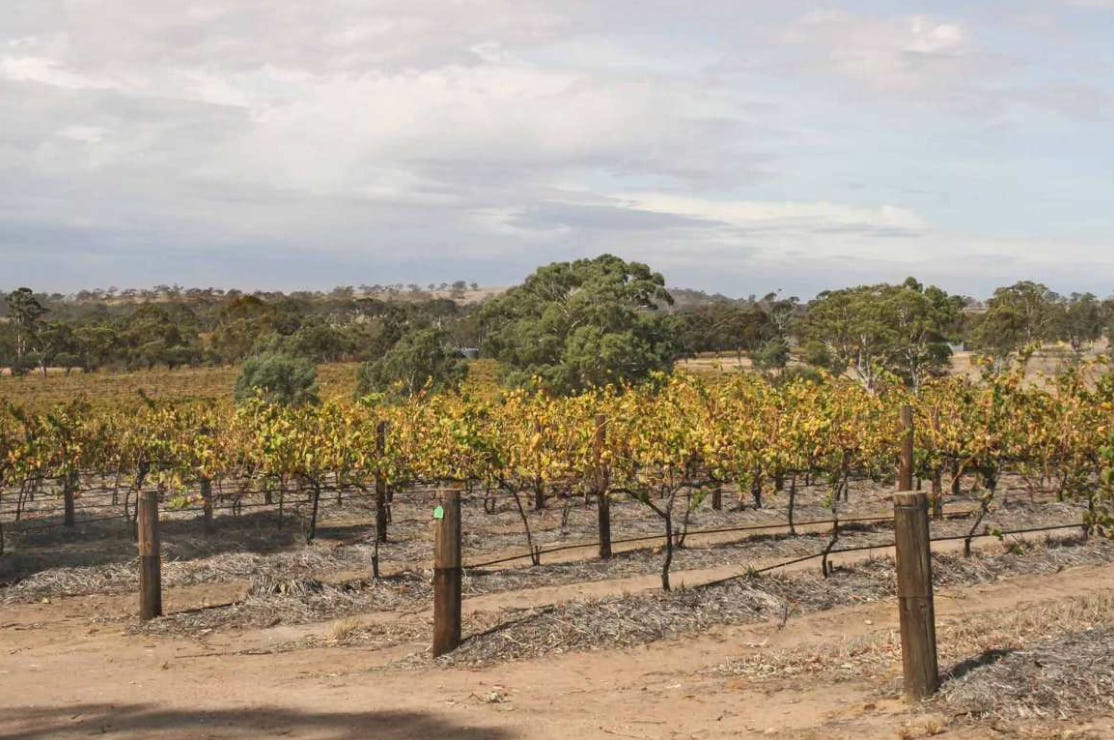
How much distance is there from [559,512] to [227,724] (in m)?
13.4

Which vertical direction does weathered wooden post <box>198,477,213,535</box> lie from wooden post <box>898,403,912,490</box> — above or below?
below

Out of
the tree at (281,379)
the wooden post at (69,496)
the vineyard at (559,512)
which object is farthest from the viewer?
the tree at (281,379)

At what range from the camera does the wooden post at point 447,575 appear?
33.3ft

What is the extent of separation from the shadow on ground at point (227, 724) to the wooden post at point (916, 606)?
2.78 meters

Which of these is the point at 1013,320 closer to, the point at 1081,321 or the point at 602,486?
the point at 1081,321

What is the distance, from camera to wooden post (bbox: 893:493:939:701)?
298 inches

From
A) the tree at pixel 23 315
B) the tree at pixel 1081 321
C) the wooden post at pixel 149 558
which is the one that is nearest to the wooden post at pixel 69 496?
the wooden post at pixel 149 558

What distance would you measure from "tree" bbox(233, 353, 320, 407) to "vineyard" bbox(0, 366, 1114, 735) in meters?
12.3

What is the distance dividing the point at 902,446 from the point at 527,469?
634cm

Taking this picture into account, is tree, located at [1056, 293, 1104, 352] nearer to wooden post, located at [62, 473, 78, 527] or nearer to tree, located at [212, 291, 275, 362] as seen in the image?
tree, located at [212, 291, 275, 362]

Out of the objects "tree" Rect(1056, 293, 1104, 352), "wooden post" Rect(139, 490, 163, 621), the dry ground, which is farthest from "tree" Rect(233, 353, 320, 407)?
"tree" Rect(1056, 293, 1104, 352)

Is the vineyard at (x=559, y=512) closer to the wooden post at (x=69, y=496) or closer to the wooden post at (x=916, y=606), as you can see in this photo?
the wooden post at (x=69, y=496)

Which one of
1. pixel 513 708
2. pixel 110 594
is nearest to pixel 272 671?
pixel 513 708

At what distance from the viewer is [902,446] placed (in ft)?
57.8
